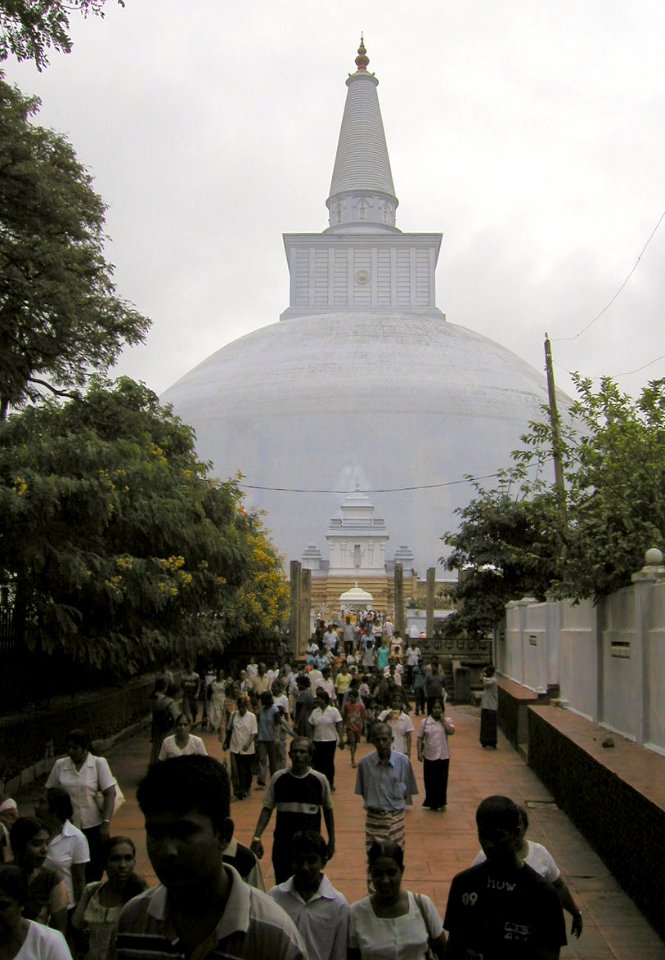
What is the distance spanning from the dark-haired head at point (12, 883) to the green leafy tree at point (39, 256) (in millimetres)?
8019

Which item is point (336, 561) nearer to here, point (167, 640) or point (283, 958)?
point (167, 640)

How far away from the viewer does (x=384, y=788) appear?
24.8 ft

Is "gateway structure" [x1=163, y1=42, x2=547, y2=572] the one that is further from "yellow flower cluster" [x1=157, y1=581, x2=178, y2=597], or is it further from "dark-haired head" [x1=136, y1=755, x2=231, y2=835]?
"dark-haired head" [x1=136, y1=755, x2=231, y2=835]

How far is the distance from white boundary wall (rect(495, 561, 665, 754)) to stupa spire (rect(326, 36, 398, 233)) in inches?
1774

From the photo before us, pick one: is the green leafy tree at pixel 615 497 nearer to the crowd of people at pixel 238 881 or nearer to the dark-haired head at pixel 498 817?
the crowd of people at pixel 238 881

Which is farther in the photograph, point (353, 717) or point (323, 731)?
point (353, 717)

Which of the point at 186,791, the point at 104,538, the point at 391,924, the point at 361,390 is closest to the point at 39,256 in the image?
the point at 104,538

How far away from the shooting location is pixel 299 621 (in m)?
33.3

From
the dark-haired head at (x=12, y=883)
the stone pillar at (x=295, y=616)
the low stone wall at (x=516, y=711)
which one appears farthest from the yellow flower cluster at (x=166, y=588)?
the stone pillar at (x=295, y=616)

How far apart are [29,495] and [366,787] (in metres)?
4.48

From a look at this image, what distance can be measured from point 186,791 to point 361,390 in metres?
52.1

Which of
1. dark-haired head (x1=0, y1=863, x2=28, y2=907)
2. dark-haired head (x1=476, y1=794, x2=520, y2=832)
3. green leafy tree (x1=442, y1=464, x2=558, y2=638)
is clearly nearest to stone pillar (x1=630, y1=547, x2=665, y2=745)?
dark-haired head (x1=476, y1=794, x2=520, y2=832)

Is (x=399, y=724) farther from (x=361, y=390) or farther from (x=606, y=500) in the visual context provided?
(x=361, y=390)

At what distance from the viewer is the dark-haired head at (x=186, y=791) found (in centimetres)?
255
